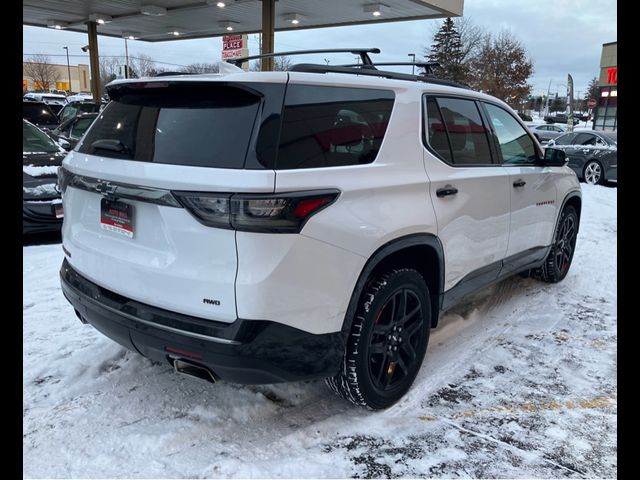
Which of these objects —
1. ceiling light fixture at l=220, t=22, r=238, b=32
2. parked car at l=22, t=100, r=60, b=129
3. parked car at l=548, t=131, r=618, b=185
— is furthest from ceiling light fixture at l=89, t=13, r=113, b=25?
parked car at l=548, t=131, r=618, b=185

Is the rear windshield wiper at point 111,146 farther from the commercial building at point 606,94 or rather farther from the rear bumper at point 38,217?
the commercial building at point 606,94

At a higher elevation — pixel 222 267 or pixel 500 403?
pixel 222 267

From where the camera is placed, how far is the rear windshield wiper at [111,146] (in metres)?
2.72

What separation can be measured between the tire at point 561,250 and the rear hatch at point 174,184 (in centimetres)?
397

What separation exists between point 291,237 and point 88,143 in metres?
1.49

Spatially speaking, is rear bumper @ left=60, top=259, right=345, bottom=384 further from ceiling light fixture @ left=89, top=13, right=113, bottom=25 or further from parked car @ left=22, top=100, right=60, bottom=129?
ceiling light fixture @ left=89, top=13, right=113, bottom=25

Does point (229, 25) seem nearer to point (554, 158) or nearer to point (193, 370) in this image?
point (554, 158)

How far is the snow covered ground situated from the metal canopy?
13.5m

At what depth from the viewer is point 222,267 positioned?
7.70 feet

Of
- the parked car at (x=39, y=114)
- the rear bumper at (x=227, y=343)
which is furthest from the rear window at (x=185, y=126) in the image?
the parked car at (x=39, y=114)

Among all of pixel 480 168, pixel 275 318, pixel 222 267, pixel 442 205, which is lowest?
pixel 275 318

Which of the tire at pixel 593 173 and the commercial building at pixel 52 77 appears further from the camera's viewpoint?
the commercial building at pixel 52 77
